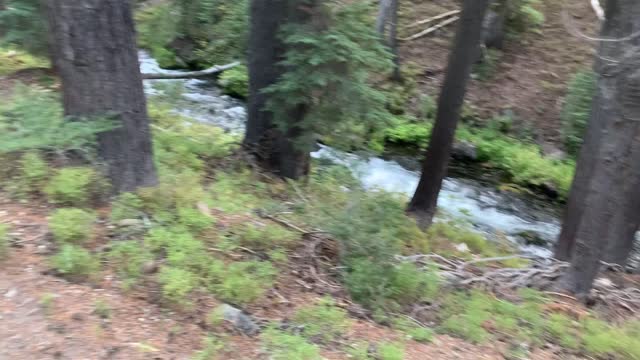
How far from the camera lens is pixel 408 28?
2030 centimetres

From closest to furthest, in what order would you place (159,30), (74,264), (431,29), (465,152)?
(74,264)
(159,30)
(465,152)
(431,29)

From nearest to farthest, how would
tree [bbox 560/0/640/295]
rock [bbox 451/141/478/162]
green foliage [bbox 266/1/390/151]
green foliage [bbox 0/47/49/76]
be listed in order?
tree [bbox 560/0/640/295] → green foliage [bbox 266/1/390/151] → green foliage [bbox 0/47/49/76] → rock [bbox 451/141/478/162]

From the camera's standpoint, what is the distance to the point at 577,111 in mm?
14250

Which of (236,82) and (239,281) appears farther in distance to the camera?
(236,82)

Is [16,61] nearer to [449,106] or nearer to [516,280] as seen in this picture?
[449,106]

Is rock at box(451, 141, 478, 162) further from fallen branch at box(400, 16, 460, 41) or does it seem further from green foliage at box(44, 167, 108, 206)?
green foliage at box(44, 167, 108, 206)

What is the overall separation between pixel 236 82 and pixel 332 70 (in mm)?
8631

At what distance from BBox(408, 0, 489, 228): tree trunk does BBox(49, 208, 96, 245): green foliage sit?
611 cm

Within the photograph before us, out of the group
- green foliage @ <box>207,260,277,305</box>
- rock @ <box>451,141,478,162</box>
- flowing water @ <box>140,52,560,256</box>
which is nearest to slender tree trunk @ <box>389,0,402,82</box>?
rock @ <box>451,141,478,162</box>

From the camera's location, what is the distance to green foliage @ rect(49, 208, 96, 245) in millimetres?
5168

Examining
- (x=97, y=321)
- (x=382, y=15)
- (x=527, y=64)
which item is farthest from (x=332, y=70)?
(x=527, y=64)

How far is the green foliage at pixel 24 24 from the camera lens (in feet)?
32.5

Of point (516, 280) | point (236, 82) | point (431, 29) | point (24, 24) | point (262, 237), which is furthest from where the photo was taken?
point (431, 29)

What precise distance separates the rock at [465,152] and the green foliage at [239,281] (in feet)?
34.2
